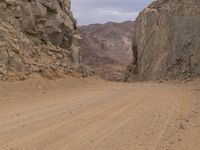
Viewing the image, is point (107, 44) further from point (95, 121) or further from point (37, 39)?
point (95, 121)

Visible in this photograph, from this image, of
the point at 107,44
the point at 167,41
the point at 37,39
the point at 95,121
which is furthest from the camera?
the point at 107,44

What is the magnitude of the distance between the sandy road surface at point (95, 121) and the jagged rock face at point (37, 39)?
1696mm

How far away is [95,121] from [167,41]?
76.3 feet

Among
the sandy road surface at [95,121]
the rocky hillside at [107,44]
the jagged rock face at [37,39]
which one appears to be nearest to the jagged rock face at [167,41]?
the jagged rock face at [37,39]

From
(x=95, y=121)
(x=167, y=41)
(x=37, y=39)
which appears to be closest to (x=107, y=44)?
(x=167, y=41)

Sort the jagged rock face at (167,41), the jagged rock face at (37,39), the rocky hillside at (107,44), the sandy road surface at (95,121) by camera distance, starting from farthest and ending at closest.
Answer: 1. the rocky hillside at (107,44)
2. the jagged rock face at (167,41)
3. the jagged rock face at (37,39)
4. the sandy road surface at (95,121)

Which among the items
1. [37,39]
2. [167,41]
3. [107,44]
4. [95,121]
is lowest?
[107,44]

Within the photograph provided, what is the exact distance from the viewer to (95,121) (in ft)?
32.5

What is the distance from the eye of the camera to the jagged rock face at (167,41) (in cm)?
2923

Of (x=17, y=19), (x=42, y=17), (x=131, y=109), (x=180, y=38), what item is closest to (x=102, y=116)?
(x=131, y=109)

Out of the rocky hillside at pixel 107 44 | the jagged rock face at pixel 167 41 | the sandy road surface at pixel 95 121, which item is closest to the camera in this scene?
the sandy road surface at pixel 95 121

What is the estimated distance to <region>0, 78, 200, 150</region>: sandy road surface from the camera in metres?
7.66

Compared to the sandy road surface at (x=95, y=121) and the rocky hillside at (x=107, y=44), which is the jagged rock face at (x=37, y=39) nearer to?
the sandy road surface at (x=95, y=121)

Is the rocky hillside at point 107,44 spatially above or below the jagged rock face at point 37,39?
below
